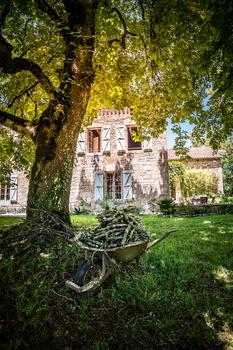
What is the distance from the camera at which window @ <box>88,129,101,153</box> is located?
14.3 meters

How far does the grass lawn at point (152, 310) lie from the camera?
1.79 metres

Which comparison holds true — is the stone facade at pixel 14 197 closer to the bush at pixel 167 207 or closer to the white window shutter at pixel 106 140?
the white window shutter at pixel 106 140

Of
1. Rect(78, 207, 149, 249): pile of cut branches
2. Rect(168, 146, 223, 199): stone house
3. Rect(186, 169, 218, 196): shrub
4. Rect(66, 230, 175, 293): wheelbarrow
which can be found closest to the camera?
Rect(66, 230, 175, 293): wheelbarrow

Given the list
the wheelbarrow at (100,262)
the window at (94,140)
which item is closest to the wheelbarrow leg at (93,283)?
the wheelbarrow at (100,262)

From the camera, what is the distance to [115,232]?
8.35 ft

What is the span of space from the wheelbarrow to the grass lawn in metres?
0.19

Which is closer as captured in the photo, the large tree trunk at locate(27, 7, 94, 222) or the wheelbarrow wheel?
the wheelbarrow wheel

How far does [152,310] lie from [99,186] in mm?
11306

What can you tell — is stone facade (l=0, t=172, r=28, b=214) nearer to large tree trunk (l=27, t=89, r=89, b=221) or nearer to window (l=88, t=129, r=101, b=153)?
window (l=88, t=129, r=101, b=153)

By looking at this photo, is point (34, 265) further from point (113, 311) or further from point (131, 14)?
point (131, 14)

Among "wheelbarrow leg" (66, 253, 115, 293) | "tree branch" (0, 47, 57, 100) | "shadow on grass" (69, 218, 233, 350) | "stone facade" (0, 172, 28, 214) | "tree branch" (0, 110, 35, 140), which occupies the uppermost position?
"tree branch" (0, 47, 57, 100)

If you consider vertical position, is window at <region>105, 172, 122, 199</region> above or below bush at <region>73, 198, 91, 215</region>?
above

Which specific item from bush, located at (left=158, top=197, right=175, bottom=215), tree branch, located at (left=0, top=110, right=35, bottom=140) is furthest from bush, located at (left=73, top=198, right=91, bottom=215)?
tree branch, located at (left=0, top=110, right=35, bottom=140)

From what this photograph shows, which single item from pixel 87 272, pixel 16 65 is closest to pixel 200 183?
pixel 16 65
